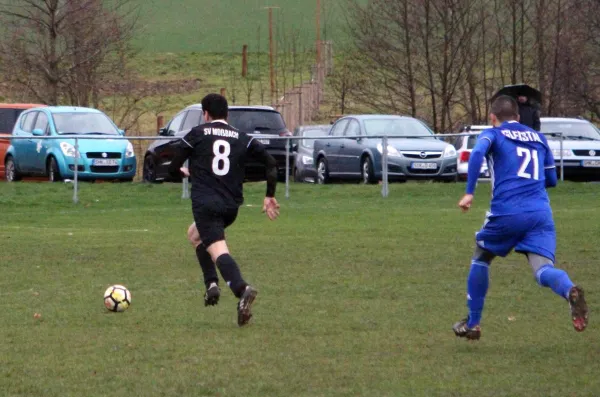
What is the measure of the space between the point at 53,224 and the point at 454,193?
8491 mm

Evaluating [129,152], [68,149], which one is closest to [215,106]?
[68,149]

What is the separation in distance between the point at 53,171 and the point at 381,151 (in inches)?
258

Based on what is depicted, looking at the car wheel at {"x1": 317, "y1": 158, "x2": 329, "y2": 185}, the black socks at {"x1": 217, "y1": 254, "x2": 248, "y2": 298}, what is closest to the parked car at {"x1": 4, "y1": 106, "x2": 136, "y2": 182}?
the car wheel at {"x1": 317, "y1": 158, "x2": 329, "y2": 185}

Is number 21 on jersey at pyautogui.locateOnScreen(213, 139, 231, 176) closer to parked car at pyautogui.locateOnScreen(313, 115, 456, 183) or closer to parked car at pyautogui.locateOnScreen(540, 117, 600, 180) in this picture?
parked car at pyautogui.locateOnScreen(313, 115, 456, 183)

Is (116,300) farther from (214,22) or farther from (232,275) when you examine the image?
(214,22)

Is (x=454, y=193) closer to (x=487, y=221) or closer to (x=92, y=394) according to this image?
(x=487, y=221)

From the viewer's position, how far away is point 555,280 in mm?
7777

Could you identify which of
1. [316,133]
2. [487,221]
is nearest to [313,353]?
[487,221]

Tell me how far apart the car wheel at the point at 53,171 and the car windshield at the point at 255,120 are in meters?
3.71

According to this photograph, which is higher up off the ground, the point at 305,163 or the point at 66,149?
the point at 66,149

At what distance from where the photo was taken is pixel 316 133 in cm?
2925

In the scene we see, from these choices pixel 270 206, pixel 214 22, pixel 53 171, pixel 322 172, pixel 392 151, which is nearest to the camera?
pixel 270 206

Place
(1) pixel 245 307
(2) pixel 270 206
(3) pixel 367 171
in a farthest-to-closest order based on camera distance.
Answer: (3) pixel 367 171 < (2) pixel 270 206 < (1) pixel 245 307

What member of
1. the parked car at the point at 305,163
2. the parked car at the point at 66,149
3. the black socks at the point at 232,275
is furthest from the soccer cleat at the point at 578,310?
the parked car at the point at 305,163
